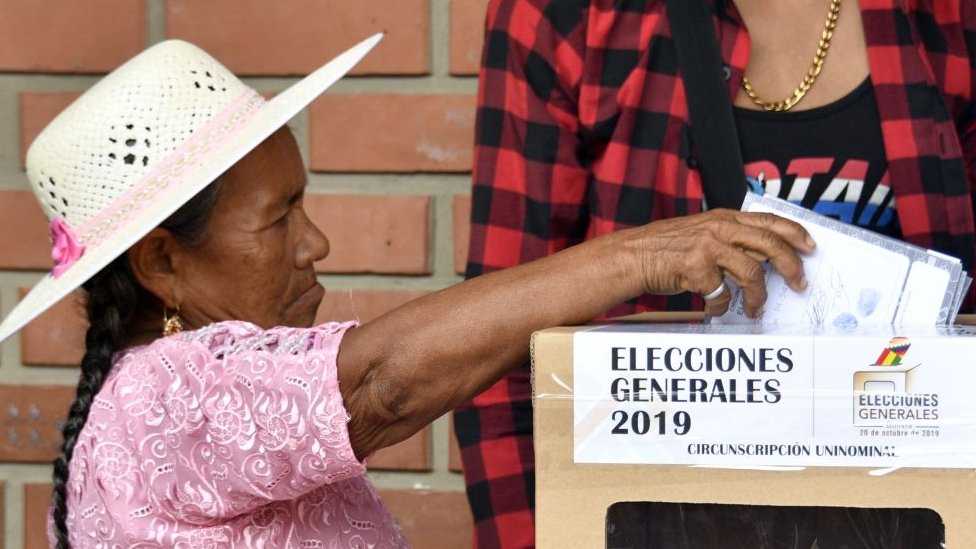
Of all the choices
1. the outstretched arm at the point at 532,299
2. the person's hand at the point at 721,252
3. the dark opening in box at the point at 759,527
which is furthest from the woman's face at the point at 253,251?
the dark opening in box at the point at 759,527

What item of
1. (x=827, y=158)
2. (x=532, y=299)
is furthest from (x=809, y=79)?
(x=532, y=299)

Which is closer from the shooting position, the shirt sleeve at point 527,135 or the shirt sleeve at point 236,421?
the shirt sleeve at point 236,421

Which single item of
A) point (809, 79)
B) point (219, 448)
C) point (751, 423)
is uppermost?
point (809, 79)

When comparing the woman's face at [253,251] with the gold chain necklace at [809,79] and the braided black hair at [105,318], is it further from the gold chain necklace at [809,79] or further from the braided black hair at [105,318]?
the gold chain necklace at [809,79]

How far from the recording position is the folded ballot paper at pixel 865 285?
96 cm

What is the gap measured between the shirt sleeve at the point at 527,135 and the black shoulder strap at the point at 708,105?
0.11 m

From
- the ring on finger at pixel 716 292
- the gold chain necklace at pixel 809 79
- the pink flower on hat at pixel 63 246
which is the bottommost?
the pink flower on hat at pixel 63 246

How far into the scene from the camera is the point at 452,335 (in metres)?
0.98

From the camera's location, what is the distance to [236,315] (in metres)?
1.33

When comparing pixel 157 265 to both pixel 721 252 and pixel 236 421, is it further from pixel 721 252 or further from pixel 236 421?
pixel 721 252

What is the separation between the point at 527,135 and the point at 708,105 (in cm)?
20

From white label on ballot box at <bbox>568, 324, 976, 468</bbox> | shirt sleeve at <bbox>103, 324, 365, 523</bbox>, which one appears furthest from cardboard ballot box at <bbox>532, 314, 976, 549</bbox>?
shirt sleeve at <bbox>103, 324, 365, 523</bbox>

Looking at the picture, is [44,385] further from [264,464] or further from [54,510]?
[264,464]

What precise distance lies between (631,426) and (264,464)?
0.36 metres
